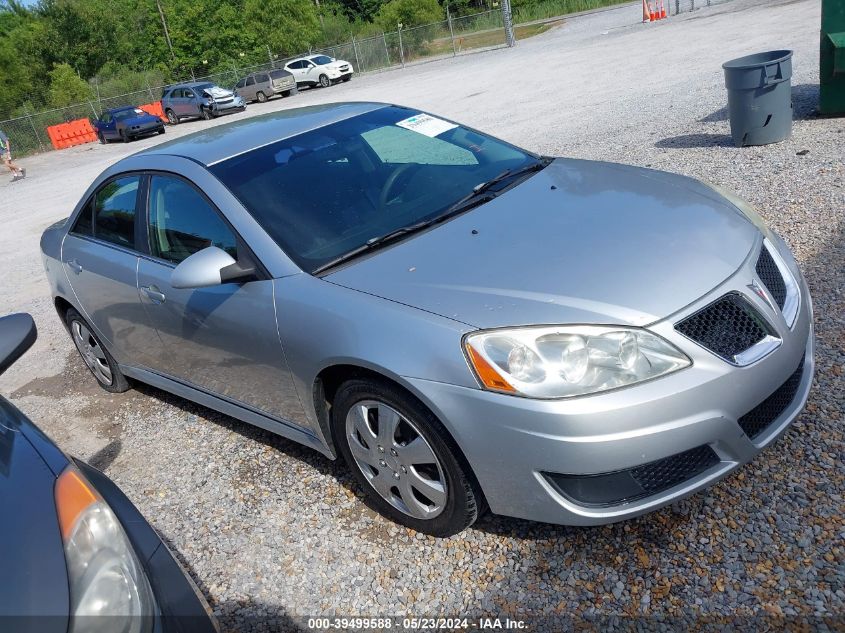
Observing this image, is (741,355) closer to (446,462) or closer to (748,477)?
(748,477)

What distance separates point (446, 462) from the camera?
2.74 meters

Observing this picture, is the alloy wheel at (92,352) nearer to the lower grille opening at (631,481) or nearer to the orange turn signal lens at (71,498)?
the orange turn signal lens at (71,498)

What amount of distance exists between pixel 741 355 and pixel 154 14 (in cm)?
6187

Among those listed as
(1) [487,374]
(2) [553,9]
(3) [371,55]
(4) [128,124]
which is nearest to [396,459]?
(1) [487,374]

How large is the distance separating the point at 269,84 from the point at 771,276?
35.1 meters

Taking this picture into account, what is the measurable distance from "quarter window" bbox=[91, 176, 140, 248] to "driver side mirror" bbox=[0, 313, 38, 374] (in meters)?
1.58

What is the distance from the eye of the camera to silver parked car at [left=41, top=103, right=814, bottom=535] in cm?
250

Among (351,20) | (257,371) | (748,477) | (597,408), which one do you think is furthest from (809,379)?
(351,20)

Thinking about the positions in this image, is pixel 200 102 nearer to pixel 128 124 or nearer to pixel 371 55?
pixel 128 124

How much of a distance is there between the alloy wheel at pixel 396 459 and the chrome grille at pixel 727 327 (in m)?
1.05

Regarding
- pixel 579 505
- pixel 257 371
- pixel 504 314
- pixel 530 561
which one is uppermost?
pixel 504 314

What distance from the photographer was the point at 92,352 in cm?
523

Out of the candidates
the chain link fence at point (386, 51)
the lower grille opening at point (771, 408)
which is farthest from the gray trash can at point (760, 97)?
the chain link fence at point (386, 51)

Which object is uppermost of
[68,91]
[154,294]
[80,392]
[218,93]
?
[68,91]
